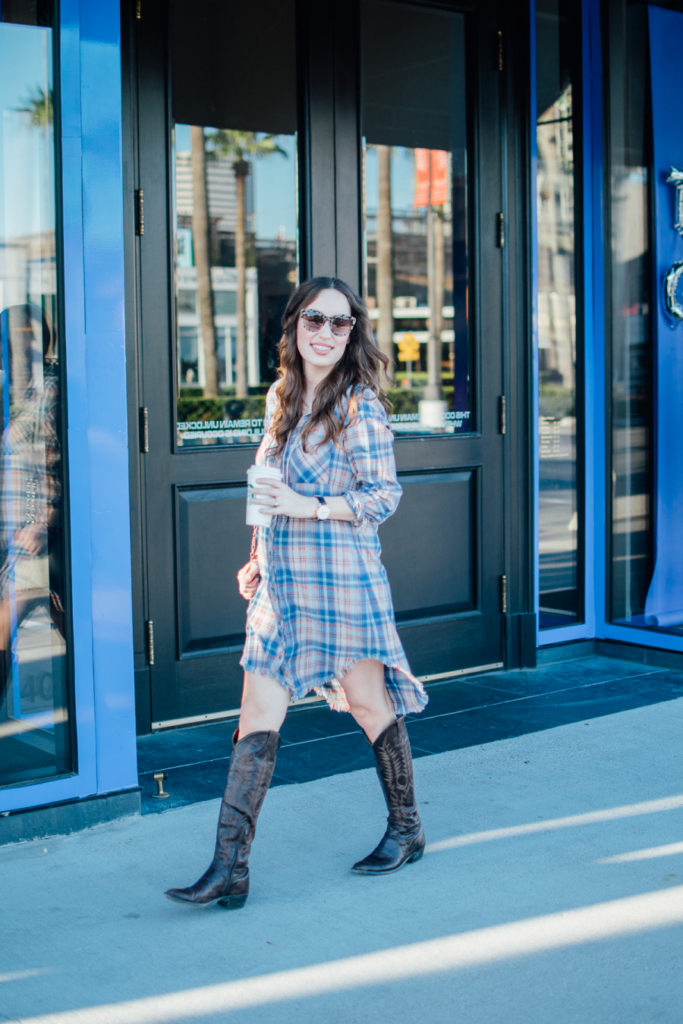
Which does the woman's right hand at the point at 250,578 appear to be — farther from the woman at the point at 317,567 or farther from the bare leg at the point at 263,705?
the bare leg at the point at 263,705

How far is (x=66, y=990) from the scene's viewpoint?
8.59ft

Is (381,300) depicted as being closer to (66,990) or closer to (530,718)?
(530,718)

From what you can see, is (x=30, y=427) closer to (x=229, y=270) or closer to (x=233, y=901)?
(x=233, y=901)

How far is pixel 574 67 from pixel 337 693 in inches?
160

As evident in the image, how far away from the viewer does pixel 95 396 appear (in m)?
3.55

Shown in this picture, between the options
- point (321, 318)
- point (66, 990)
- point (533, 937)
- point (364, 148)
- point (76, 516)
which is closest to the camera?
point (66, 990)

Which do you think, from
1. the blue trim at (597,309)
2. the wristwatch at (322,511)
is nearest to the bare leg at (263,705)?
the wristwatch at (322,511)

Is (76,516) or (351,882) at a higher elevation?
(76,516)

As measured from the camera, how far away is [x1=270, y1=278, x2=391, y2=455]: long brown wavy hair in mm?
3133

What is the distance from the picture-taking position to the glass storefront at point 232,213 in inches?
191

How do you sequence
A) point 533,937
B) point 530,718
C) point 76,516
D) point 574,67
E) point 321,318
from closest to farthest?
point 533,937 < point 321,318 < point 76,516 < point 530,718 < point 574,67

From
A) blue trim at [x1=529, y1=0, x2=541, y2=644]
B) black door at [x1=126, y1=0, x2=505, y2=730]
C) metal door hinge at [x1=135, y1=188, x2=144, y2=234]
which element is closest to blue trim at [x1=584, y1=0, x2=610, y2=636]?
blue trim at [x1=529, y1=0, x2=541, y2=644]

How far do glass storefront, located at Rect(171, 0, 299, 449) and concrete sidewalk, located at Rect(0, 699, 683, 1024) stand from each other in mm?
1828

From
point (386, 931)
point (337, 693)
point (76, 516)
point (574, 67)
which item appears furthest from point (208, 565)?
point (574, 67)
